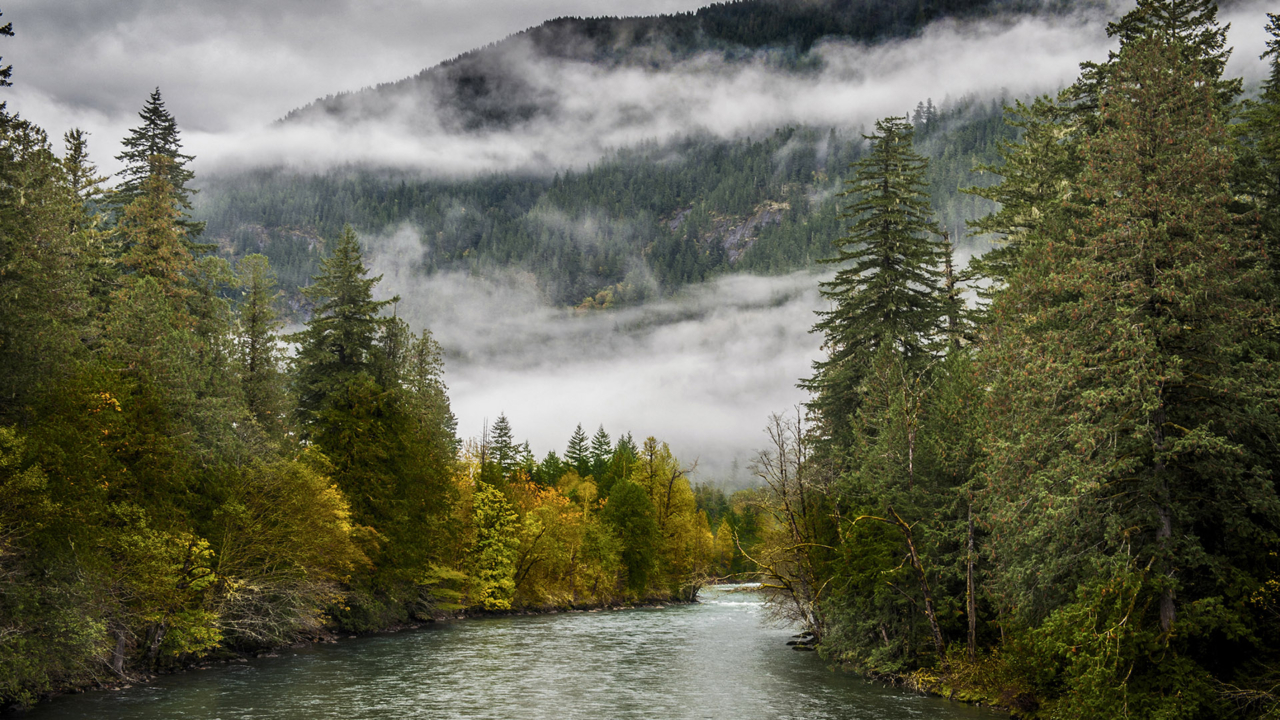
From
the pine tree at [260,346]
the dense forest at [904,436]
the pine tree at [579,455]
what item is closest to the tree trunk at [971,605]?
the dense forest at [904,436]

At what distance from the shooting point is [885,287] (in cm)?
4266

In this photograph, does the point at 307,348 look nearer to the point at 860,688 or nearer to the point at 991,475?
the point at 860,688

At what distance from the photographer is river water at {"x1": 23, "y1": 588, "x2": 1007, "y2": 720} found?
99.1 ft

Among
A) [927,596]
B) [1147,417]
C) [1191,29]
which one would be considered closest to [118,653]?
[927,596]

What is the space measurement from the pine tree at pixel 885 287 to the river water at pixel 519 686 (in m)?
14.0

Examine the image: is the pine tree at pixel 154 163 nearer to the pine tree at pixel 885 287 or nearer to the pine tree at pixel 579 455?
the pine tree at pixel 885 287

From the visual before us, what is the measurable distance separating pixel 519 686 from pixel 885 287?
2499cm

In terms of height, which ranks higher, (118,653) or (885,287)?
(885,287)

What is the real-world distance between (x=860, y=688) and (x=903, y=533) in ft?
22.6

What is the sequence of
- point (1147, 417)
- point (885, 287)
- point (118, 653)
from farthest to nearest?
point (885, 287)
point (118, 653)
point (1147, 417)

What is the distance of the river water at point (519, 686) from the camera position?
30203 millimetres

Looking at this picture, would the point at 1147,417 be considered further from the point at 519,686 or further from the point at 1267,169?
the point at 519,686

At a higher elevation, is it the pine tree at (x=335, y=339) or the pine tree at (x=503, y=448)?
the pine tree at (x=335, y=339)

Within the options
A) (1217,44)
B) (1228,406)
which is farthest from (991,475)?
(1217,44)
